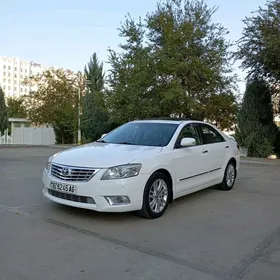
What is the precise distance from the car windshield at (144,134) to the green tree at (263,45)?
794 centimetres

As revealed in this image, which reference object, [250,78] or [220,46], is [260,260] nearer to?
[250,78]

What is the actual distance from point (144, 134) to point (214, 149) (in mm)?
1610

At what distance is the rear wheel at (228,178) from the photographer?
745cm

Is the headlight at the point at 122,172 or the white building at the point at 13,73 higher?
the white building at the point at 13,73

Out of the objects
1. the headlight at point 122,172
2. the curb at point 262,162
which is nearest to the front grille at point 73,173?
the headlight at point 122,172

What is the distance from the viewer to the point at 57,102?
2866cm

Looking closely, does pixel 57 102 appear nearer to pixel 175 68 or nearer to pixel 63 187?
pixel 175 68

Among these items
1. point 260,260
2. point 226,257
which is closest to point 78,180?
point 226,257

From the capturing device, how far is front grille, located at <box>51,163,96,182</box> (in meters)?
4.81

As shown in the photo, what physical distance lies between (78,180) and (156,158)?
1225 mm

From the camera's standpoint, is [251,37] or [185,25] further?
[185,25]

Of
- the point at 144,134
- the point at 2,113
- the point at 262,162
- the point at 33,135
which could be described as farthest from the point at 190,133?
the point at 33,135

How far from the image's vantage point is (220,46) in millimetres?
16297

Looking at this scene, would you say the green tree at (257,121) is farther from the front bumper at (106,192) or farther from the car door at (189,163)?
the front bumper at (106,192)
